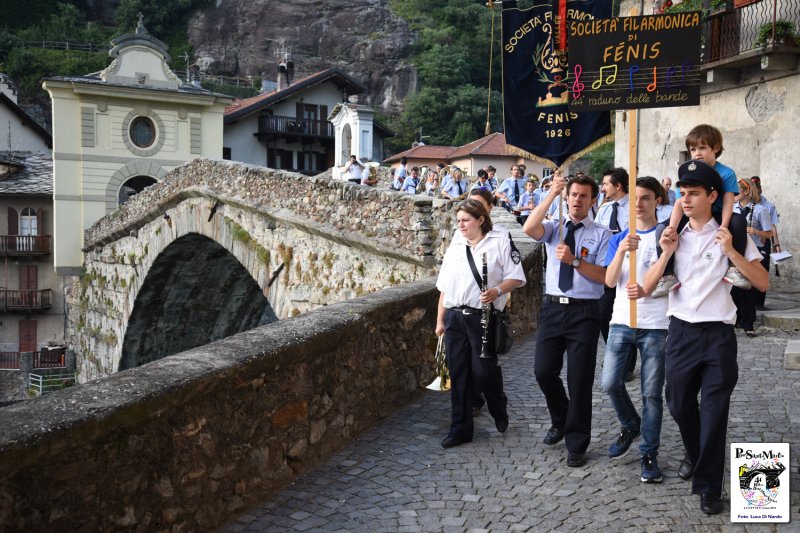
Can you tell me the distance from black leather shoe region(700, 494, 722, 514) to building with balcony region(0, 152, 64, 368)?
3145 cm

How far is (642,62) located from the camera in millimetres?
4352

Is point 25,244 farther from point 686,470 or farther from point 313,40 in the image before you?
point 313,40

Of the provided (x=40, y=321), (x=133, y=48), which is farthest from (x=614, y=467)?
(x=40, y=321)

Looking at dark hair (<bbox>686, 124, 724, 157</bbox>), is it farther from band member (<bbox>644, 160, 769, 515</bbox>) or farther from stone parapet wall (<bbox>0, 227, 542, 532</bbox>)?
stone parapet wall (<bbox>0, 227, 542, 532</bbox>)

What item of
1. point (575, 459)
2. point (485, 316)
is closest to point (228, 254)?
point (485, 316)

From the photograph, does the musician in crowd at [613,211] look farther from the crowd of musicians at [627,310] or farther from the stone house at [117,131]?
the stone house at [117,131]

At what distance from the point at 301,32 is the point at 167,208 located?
50664 millimetres

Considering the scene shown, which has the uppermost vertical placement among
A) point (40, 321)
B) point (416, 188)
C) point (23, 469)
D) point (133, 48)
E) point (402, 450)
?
point (133, 48)

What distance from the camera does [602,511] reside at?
378 centimetres

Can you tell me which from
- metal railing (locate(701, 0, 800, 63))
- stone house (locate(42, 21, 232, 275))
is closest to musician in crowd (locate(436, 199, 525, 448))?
metal railing (locate(701, 0, 800, 63))

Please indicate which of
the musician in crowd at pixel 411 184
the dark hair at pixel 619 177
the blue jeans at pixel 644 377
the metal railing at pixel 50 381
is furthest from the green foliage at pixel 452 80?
the blue jeans at pixel 644 377

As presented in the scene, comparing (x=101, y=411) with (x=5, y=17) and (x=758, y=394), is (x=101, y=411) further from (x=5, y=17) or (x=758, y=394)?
(x=5, y=17)

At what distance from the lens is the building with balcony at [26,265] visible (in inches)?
1255

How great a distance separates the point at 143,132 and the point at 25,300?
9060mm
